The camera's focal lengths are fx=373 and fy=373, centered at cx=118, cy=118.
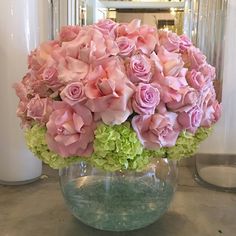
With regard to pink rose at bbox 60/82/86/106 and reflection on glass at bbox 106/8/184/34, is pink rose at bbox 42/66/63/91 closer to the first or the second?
pink rose at bbox 60/82/86/106

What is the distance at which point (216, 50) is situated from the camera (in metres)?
0.86

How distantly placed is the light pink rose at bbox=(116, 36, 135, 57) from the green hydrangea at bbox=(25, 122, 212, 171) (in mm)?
95

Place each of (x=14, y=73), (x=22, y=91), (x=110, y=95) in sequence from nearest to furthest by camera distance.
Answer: (x=110, y=95) → (x=22, y=91) → (x=14, y=73)

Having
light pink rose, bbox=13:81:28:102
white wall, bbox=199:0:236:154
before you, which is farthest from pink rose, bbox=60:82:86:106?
white wall, bbox=199:0:236:154

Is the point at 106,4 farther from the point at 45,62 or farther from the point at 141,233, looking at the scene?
the point at 141,233

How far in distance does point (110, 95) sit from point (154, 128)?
0.08 m

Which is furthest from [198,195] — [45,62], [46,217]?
[45,62]

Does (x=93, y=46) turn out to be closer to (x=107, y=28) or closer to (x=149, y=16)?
(x=107, y=28)

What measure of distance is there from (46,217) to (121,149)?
0.85 ft

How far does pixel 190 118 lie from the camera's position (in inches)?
20.2

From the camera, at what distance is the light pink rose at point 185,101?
0.50m

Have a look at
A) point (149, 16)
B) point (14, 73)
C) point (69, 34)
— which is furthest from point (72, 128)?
point (149, 16)

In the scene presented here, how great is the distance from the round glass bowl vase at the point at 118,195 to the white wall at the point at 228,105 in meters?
0.29

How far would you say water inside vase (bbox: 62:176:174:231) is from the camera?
58 centimetres
